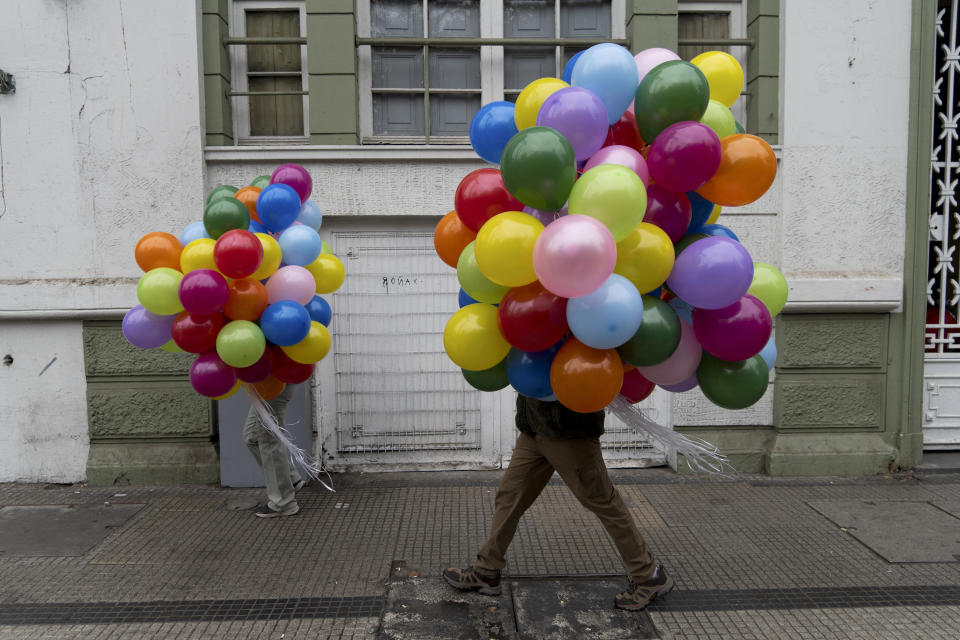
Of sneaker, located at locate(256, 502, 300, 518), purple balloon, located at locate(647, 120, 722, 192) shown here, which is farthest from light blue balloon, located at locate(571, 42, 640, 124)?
sneaker, located at locate(256, 502, 300, 518)

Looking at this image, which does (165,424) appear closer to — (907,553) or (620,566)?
(620,566)

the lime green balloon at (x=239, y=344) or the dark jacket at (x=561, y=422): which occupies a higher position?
the lime green balloon at (x=239, y=344)

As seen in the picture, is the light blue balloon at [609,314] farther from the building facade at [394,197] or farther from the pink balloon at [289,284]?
the building facade at [394,197]

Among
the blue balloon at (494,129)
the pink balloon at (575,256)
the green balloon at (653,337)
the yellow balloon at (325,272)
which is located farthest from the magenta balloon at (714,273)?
the yellow balloon at (325,272)

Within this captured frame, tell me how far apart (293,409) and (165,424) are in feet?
3.74

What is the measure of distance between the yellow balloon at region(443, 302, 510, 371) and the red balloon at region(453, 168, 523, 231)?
0.42 m

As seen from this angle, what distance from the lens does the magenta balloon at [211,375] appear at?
370 cm

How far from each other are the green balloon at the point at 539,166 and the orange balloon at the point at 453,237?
0.50m

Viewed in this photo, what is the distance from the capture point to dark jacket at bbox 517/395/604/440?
3.13m

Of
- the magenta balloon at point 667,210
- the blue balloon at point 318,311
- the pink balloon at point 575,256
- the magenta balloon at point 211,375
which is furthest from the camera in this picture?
the blue balloon at point 318,311

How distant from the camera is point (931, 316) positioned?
5.85 meters

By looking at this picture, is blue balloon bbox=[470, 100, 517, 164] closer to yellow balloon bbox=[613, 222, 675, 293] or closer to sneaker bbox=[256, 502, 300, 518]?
yellow balloon bbox=[613, 222, 675, 293]

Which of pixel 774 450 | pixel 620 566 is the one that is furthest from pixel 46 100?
pixel 774 450

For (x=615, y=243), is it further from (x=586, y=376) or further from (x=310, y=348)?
(x=310, y=348)
